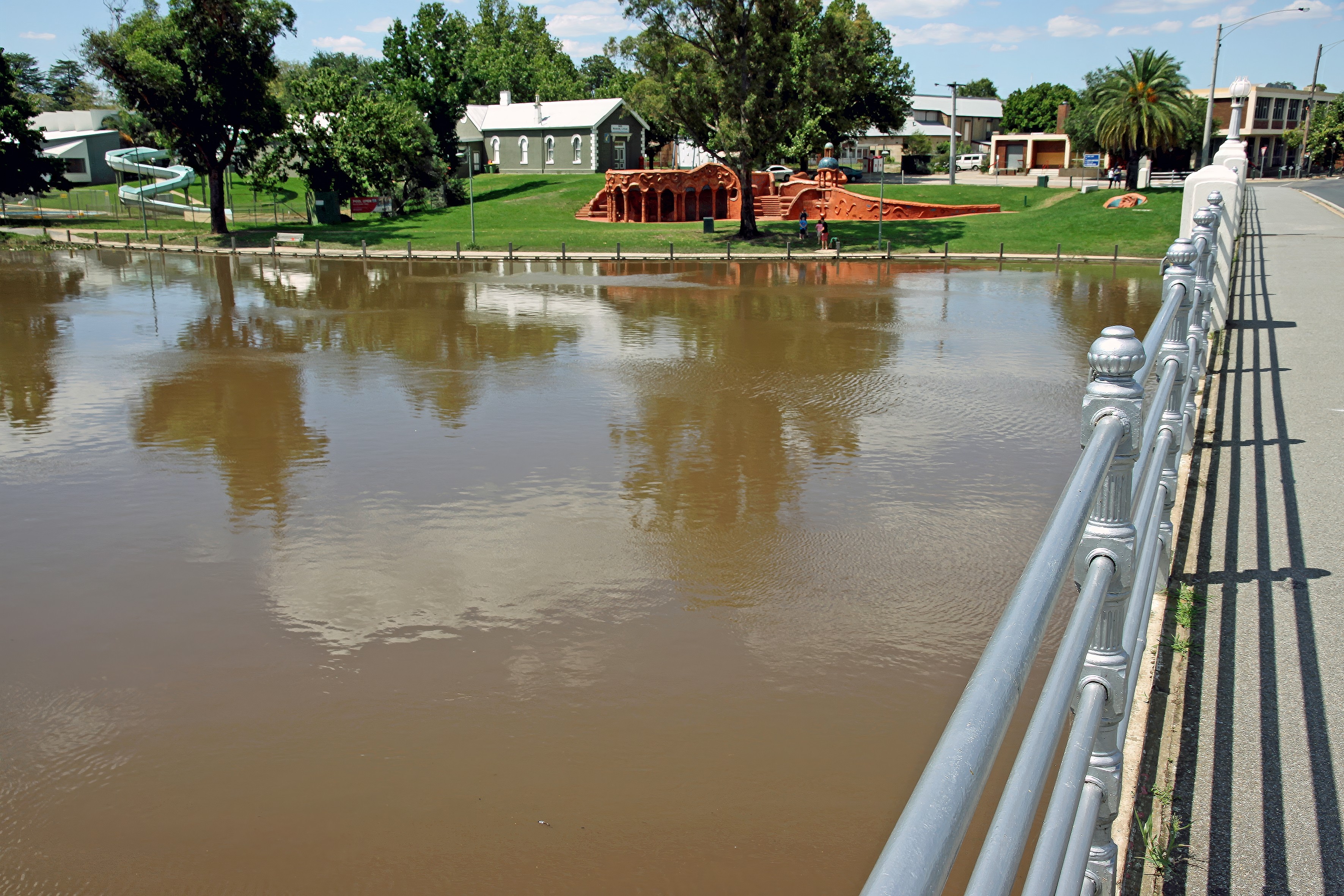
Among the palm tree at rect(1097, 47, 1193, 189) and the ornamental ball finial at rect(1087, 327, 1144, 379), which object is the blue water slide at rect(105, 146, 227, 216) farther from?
the ornamental ball finial at rect(1087, 327, 1144, 379)

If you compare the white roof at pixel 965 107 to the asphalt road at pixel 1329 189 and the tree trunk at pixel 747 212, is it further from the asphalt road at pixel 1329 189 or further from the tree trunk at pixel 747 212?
the tree trunk at pixel 747 212

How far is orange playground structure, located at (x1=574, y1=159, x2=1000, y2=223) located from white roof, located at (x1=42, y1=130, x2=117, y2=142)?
144 feet

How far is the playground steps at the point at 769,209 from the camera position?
60.4 m

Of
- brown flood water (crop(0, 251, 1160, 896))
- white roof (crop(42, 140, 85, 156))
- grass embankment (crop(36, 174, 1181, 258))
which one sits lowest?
brown flood water (crop(0, 251, 1160, 896))

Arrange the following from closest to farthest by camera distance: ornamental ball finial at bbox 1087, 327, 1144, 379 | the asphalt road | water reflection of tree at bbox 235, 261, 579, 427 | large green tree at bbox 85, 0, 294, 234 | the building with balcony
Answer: ornamental ball finial at bbox 1087, 327, 1144, 379 < water reflection of tree at bbox 235, 261, 579, 427 < large green tree at bbox 85, 0, 294, 234 < the asphalt road < the building with balcony

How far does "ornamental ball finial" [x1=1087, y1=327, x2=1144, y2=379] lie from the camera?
297 centimetres

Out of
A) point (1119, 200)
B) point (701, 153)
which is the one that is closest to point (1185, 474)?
point (1119, 200)

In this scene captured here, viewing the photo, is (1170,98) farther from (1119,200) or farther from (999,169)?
(999,169)

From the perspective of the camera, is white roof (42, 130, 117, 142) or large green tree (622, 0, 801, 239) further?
white roof (42, 130, 117, 142)

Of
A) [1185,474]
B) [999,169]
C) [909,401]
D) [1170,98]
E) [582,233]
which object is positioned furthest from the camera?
[999,169]

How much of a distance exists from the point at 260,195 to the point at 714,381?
69.8 metres

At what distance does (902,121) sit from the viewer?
8288 cm

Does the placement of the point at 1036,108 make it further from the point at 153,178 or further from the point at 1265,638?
the point at 1265,638

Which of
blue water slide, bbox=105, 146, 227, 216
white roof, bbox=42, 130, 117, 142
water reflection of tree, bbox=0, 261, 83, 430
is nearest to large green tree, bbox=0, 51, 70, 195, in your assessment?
blue water slide, bbox=105, 146, 227, 216
